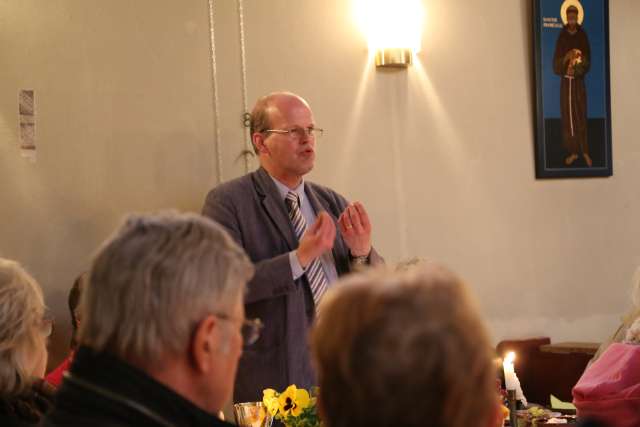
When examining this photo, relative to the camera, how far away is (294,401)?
2613 mm

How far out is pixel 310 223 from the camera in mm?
3711

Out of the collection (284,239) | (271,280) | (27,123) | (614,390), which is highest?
(27,123)

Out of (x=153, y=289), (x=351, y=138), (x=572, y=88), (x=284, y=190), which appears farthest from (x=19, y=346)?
(x=572, y=88)

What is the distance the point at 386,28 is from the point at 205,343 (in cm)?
348

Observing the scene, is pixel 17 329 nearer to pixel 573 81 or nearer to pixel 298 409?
pixel 298 409

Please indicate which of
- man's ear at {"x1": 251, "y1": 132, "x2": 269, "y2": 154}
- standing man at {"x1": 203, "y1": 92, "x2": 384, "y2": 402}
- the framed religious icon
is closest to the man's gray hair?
standing man at {"x1": 203, "y1": 92, "x2": 384, "y2": 402}

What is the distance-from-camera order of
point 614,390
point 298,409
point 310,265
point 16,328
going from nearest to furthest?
point 16,328, point 298,409, point 614,390, point 310,265

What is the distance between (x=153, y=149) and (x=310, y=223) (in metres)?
0.90

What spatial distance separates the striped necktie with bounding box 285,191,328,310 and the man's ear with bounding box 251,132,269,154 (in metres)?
0.19

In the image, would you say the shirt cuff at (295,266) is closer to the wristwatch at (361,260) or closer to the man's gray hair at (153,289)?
the wristwatch at (361,260)

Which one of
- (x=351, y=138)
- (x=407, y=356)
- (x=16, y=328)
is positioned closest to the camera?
(x=407, y=356)

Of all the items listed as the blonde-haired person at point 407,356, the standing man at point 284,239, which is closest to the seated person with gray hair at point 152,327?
the blonde-haired person at point 407,356

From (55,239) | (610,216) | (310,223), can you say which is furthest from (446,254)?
(55,239)

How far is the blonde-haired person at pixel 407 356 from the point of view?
4.10 ft
